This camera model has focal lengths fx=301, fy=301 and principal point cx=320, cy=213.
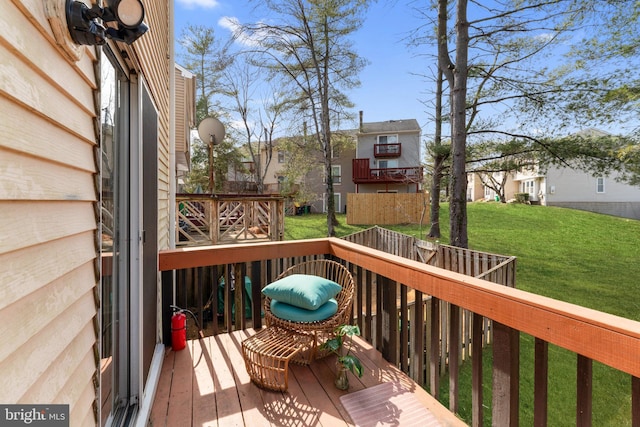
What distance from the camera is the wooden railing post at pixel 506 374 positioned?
1.48 meters

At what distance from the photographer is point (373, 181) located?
20.0m

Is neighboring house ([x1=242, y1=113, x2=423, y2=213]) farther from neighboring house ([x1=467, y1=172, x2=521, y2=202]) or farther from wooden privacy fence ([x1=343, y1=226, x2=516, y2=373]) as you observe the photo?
wooden privacy fence ([x1=343, y1=226, x2=516, y2=373])

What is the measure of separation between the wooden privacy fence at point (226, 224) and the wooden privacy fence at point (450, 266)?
2098 mm

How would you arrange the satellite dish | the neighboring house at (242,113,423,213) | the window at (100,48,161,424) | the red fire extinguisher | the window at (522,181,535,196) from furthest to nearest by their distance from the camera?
the window at (522,181,535,196)
the neighboring house at (242,113,423,213)
the satellite dish
the red fire extinguisher
the window at (100,48,161,424)

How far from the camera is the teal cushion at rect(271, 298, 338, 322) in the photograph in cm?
224

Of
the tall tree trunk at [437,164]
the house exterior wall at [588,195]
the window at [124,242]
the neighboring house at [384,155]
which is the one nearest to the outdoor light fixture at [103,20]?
the window at [124,242]

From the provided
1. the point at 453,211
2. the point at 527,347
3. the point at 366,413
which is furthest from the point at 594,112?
the point at 366,413

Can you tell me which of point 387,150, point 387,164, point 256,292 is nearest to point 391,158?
point 387,164

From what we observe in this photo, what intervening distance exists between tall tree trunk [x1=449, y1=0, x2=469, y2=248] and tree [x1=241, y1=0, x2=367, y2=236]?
4278mm

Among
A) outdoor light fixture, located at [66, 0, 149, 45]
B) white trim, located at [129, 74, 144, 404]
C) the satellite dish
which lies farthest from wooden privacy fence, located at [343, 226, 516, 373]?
the satellite dish

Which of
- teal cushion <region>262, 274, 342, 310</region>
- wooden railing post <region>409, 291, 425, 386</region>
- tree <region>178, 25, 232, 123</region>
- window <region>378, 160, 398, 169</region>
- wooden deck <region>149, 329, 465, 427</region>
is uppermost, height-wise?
tree <region>178, 25, 232, 123</region>

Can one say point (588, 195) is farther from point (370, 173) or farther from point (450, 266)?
point (450, 266)

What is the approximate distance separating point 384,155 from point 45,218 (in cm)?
2102

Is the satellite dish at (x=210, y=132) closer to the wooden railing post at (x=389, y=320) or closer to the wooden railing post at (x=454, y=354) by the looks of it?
the wooden railing post at (x=389, y=320)
